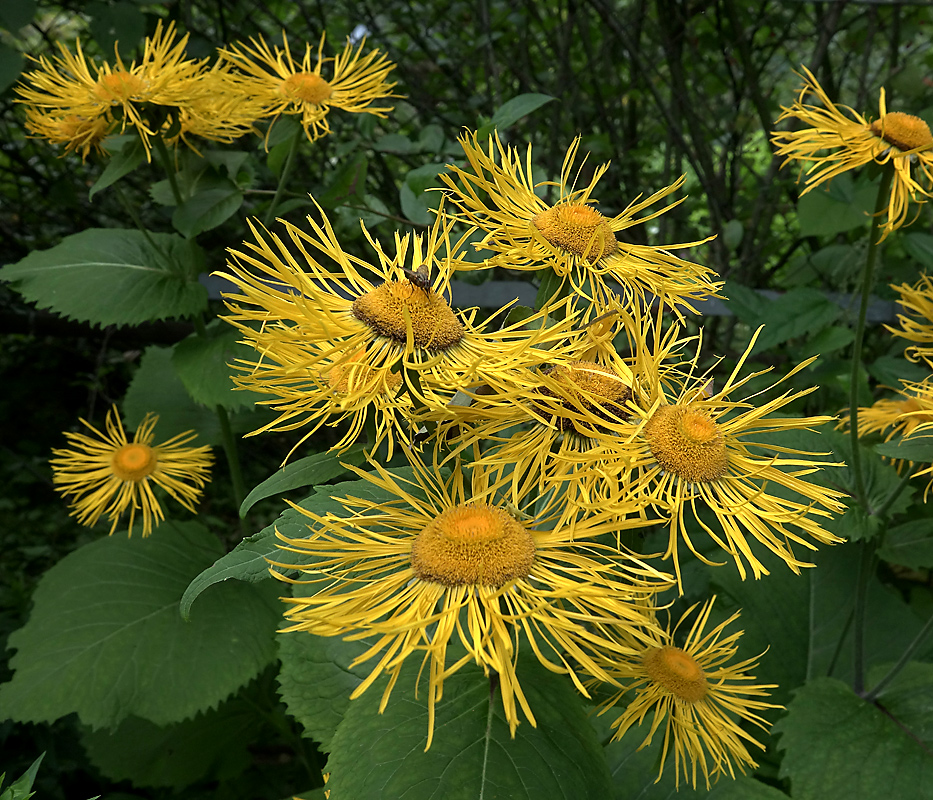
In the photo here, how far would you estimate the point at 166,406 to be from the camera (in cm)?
140

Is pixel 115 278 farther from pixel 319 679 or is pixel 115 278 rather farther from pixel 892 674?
pixel 892 674

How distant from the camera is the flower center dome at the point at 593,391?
517 mm

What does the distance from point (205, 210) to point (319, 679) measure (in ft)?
2.09

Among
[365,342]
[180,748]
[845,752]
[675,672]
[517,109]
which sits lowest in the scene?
[180,748]

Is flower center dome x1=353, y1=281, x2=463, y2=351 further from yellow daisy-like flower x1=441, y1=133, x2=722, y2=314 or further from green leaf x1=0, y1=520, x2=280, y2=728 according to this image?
green leaf x1=0, y1=520, x2=280, y2=728

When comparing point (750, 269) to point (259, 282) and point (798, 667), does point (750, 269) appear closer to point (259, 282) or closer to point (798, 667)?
point (798, 667)

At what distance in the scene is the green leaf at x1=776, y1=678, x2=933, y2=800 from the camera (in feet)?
2.87

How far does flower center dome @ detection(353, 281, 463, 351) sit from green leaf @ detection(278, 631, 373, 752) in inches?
13.4

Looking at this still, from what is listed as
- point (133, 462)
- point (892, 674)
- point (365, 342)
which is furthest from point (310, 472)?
point (892, 674)

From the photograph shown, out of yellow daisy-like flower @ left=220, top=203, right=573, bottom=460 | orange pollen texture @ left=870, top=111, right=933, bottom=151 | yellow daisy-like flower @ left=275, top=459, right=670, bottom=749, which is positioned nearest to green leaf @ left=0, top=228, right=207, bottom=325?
yellow daisy-like flower @ left=220, top=203, right=573, bottom=460

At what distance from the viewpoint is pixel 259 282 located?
554mm

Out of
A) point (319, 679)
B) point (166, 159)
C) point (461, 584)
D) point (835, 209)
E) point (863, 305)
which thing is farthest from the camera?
point (835, 209)

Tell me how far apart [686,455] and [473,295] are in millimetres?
1090

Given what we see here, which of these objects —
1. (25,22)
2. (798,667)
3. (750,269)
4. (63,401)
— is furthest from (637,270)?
(63,401)
